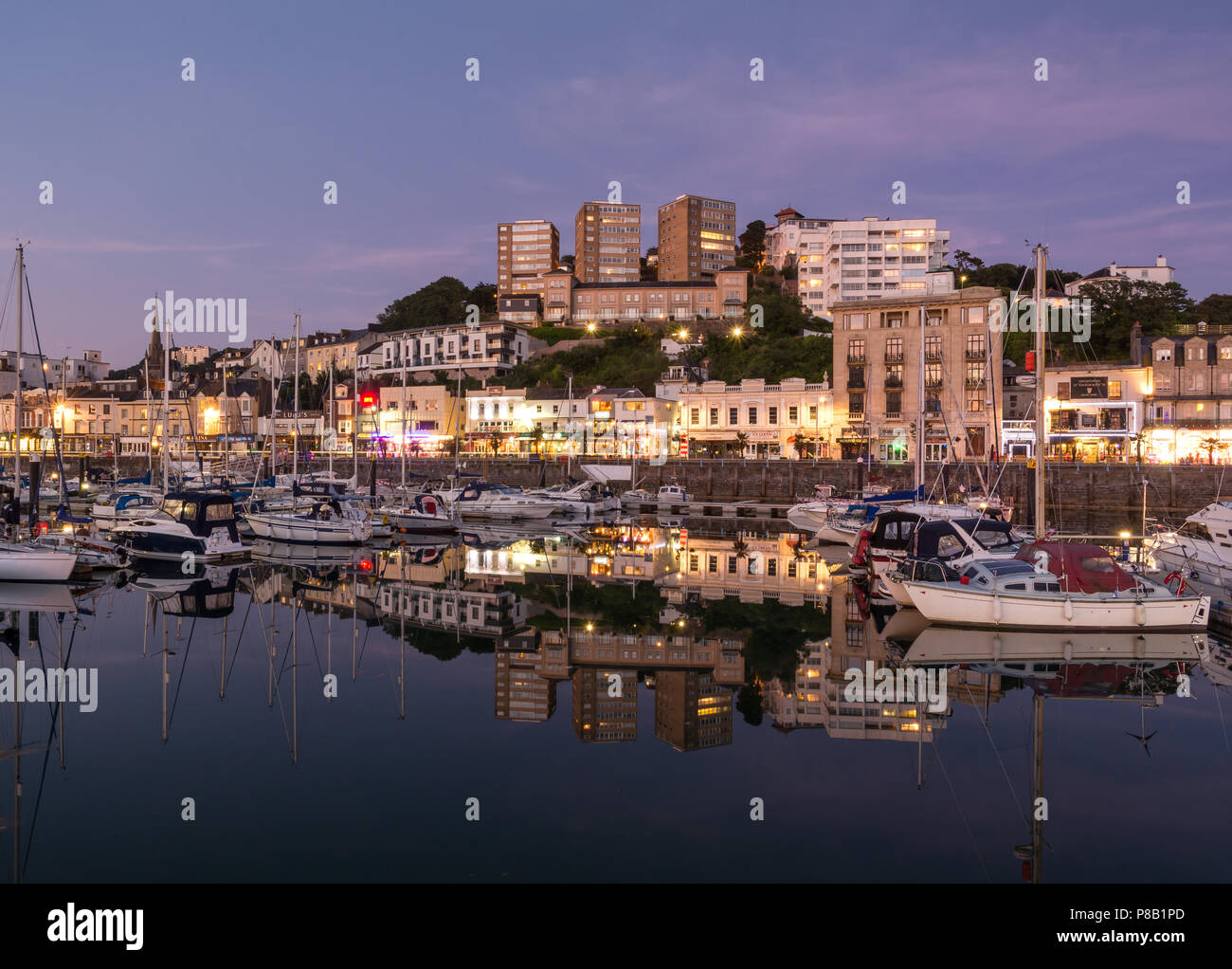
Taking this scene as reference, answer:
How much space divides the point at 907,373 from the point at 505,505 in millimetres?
38848

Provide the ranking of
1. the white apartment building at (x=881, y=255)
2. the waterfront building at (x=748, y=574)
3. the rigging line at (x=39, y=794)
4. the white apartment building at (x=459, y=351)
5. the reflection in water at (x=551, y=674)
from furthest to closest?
the white apartment building at (x=881, y=255) < the white apartment building at (x=459, y=351) < the waterfront building at (x=748, y=574) < the reflection in water at (x=551, y=674) < the rigging line at (x=39, y=794)

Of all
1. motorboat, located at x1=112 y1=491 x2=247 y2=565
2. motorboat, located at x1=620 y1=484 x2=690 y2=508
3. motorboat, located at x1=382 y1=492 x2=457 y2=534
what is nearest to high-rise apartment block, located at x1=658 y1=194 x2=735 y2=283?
motorboat, located at x1=620 y1=484 x2=690 y2=508

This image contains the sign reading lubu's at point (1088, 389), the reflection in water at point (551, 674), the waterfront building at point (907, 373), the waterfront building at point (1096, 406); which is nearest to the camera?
the reflection in water at point (551, 674)

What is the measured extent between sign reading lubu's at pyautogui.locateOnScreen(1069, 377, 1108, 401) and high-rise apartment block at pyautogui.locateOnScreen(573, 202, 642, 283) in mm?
89771

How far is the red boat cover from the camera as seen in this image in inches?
869

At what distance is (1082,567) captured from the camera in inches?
883

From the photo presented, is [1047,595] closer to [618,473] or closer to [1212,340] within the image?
[618,473]

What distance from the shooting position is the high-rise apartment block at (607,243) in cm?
15638

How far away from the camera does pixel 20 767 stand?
43.2ft

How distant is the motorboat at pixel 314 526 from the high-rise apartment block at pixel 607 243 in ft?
388

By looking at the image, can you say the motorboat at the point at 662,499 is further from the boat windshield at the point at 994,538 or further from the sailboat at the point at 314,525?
the boat windshield at the point at 994,538

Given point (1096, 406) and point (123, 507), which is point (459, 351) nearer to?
point (1096, 406)

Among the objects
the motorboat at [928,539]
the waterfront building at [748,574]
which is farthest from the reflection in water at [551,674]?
the motorboat at [928,539]
